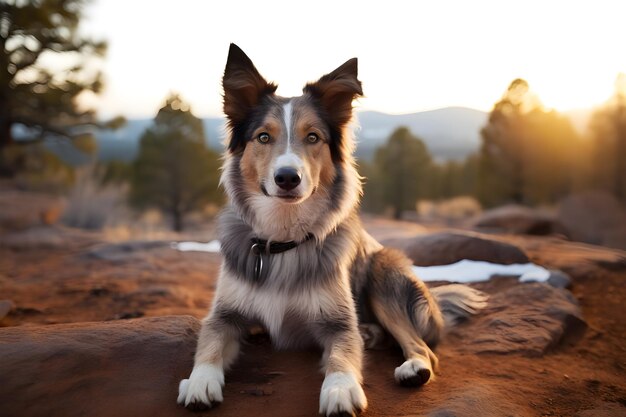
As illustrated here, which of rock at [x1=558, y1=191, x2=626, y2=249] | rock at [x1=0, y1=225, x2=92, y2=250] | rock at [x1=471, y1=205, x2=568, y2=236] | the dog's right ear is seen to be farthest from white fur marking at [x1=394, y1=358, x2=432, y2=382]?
rock at [x1=558, y1=191, x2=626, y2=249]

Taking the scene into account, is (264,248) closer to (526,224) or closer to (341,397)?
(341,397)

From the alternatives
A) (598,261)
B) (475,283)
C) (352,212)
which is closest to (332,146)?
(352,212)

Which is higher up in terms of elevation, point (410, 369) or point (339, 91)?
point (339, 91)

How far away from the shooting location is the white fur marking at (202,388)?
2709 millimetres

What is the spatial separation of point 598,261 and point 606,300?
4.50ft

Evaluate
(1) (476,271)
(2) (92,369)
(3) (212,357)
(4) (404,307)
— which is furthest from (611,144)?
(2) (92,369)

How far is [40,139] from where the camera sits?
659 inches

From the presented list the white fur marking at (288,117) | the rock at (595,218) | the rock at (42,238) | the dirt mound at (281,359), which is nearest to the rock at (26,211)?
the rock at (42,238)

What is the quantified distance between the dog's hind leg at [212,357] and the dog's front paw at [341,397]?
686 mm

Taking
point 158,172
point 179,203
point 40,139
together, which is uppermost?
point 40,139

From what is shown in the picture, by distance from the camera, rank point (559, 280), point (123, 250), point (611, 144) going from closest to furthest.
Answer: point (559, 280) → point (123, 250) → point (611, 144)

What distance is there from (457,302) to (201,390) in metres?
3.17

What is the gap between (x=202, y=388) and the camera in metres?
Answer: 2.75

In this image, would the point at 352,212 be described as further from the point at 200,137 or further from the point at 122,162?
the point at 122,162
